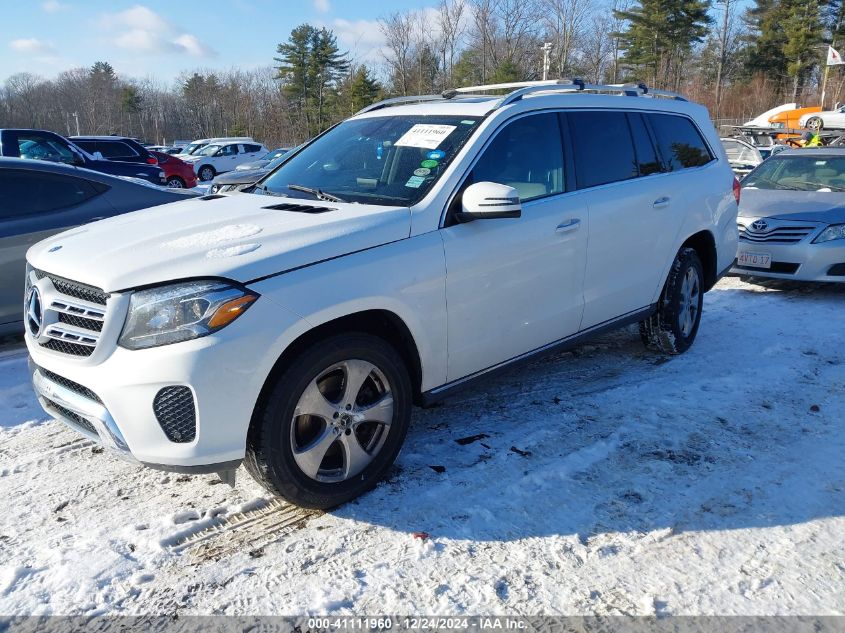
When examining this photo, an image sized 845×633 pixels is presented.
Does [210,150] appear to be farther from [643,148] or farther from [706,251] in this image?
[643,148]

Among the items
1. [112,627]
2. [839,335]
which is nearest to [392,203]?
[112,627]

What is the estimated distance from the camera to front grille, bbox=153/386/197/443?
262 centimetres

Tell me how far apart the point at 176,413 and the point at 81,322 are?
64 cm

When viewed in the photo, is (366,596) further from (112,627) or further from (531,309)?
(531,309)

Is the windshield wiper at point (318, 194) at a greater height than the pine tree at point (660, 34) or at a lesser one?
lesser

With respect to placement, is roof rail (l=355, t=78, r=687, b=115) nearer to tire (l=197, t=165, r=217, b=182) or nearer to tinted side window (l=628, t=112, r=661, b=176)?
tinted side window (l=628, t=112, r=661, b=176)

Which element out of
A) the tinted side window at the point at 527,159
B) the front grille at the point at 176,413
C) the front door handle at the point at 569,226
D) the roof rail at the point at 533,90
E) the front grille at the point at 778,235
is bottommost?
the front grille at the point at 778,235

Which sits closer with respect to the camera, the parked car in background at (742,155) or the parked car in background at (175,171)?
the parked car in background at (742,155)

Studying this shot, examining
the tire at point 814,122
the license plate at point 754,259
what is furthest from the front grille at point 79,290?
the tire at point 814,122

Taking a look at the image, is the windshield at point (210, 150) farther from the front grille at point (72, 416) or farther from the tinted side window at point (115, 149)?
the front grille at point (72, 416)

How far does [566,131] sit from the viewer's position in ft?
13.9

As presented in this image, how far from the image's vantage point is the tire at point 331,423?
2852 millimetres

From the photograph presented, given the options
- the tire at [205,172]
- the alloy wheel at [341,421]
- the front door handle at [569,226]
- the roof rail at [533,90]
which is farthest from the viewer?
the tire at [205,172]

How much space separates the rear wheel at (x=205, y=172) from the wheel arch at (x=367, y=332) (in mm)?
28458
